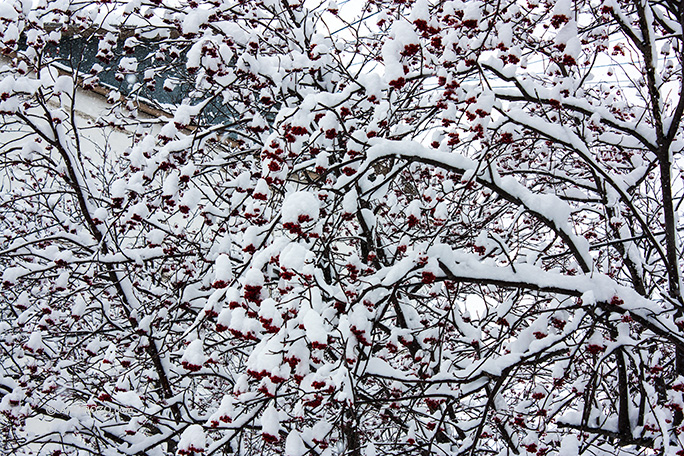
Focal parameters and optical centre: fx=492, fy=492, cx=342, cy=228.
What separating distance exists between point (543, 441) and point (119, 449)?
322 centimetres

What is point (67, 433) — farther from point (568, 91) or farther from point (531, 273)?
point (568, 91)

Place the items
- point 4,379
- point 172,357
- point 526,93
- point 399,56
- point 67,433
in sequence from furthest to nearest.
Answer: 1. point 172,357
2. point 4,379
3. point 67,433
4. point 526,93
5. point 399,56

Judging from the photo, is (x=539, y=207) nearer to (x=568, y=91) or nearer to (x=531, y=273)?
(x=531, y=273)

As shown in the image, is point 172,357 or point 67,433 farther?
point 172,357

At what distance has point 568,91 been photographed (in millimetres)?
2928

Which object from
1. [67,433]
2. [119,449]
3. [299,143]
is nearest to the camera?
[299,143]

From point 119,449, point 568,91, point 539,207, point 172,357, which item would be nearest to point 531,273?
point 539,207

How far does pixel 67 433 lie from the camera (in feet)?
14.0

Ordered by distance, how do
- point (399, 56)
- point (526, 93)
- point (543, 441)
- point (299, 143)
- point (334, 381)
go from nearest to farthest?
point (334, 381), point (399, 56), point (299, 143), point (526, 93), point (543, 441)

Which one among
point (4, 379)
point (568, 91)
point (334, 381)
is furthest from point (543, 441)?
point (4, 379)

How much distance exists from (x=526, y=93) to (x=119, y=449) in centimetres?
398

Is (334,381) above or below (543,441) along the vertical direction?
above

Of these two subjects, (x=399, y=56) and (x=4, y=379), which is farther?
(x=4, y=379)

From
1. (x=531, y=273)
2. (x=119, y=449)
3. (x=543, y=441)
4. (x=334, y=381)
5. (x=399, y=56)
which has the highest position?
(x=399, y=56)
